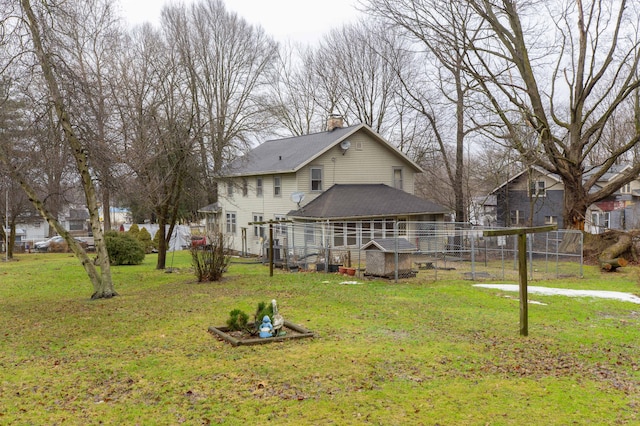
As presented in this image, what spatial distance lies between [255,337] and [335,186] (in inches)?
805

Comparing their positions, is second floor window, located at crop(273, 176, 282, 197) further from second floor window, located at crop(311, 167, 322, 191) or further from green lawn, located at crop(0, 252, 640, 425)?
green lawn, located at crop(0, 252, 640, 425)

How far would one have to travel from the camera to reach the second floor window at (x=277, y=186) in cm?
3156

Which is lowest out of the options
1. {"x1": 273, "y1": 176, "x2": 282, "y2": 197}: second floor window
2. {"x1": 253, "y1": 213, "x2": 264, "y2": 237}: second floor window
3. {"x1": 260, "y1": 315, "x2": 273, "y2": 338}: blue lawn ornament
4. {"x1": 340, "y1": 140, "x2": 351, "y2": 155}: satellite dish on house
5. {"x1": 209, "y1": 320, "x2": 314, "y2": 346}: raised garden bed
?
{"x1": 209, "y1": 320, "x2": 314, "y2": 346}: raised garden bed

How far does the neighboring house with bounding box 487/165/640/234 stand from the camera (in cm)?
4188

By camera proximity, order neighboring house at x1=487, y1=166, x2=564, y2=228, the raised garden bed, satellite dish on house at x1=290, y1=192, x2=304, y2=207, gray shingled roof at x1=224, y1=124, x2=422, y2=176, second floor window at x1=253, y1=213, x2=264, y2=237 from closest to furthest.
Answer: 1. the raised garden bed
2. satellite dish on house at x1=290, y1=192, x2=304, y2=207
3. gray shingled roof at x1=224, y1=124, x2=422, y2=176
4. second floor window at x1=253, y1=213, x2=264, y2=237
5. neighboring house at x1=487, y1=166, x2=564, y2=228

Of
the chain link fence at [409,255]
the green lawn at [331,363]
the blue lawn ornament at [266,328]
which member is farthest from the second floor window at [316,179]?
the blue lawn ornament at [266,328]

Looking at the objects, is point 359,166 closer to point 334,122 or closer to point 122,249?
point 334,122

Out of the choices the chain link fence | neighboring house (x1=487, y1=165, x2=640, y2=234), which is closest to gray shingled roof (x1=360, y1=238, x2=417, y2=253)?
the chain link fence

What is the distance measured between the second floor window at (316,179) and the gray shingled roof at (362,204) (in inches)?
25.1

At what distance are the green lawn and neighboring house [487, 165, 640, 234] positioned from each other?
1109 inches

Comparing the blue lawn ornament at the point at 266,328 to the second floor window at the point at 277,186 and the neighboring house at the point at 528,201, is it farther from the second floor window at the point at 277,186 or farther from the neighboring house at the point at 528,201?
the neighboring house at the point at 528,201

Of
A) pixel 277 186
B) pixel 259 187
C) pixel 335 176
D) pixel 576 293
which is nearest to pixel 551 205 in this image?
pixel 335 176

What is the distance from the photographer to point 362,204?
2928 cm

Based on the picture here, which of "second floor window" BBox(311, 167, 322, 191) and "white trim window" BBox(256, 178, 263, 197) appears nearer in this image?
"second floor window" BBox(311, 167, 322, 191)
